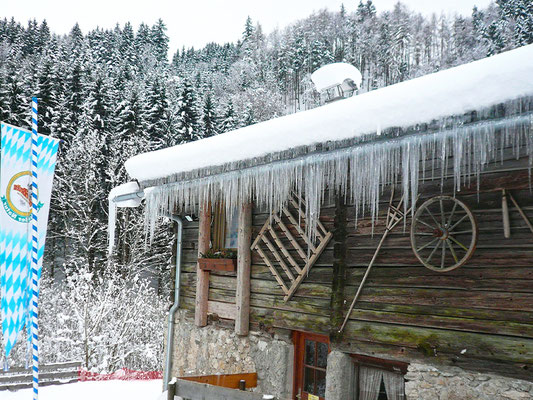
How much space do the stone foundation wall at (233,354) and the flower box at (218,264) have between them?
85 cm

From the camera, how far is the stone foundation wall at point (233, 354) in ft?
19.6

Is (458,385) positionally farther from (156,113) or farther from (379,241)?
(156,113)

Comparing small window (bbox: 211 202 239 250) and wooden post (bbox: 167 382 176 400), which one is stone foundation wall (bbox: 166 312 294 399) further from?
wooden post (bbox: 167 382 176 400)

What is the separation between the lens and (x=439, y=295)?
4543mm

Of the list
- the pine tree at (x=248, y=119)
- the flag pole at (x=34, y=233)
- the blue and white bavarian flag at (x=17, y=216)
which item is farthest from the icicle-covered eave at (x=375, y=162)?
the pine tree at (x=248, y=119)

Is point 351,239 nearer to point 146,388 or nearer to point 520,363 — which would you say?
point 520,363

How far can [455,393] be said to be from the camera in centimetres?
433

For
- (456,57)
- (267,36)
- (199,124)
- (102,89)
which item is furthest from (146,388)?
(267,36)

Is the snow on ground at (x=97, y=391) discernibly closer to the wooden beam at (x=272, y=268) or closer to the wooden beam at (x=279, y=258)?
the wooden beam at (x=272, y=268)

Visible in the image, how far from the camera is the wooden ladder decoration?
5.67m

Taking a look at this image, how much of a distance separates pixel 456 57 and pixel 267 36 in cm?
2260

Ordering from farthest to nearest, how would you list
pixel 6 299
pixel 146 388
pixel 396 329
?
pixel 146 388 < pixel 6 299 < pixel 396 329

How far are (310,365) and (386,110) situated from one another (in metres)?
3.36

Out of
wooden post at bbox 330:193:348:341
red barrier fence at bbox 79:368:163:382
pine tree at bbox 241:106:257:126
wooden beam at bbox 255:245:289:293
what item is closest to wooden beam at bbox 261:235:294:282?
wooden beam at bbox 255:245:289:293
